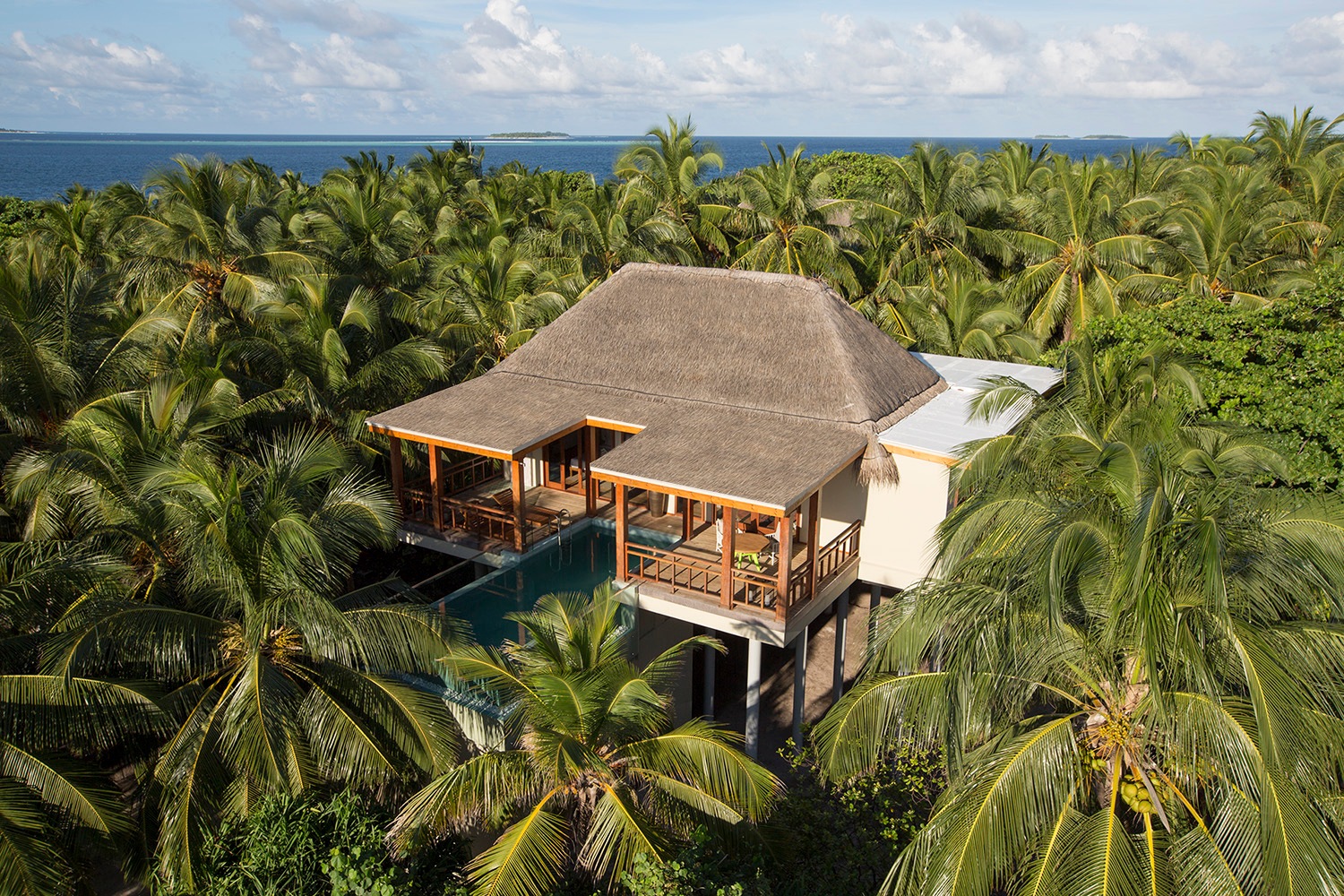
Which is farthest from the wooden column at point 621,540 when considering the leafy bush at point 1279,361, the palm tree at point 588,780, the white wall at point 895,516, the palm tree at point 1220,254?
the palm tree at point 1220,254

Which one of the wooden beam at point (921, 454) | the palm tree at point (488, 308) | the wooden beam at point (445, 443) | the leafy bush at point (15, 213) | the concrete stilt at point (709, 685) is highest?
the leafy bush at point (15, 213)

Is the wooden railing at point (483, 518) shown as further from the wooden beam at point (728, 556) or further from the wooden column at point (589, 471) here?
the wooden beam at point (728, 556)

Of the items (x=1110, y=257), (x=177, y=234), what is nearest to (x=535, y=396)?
(x=177, y=234)

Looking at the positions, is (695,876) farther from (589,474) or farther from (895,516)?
(589,474)

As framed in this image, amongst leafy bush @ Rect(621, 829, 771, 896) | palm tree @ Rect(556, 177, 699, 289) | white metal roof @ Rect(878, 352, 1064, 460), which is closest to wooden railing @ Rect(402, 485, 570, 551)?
white metal roof @ Rect(878, 352, 1064, 460)

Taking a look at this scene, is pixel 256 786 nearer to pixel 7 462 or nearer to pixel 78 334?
pixel 7 462
